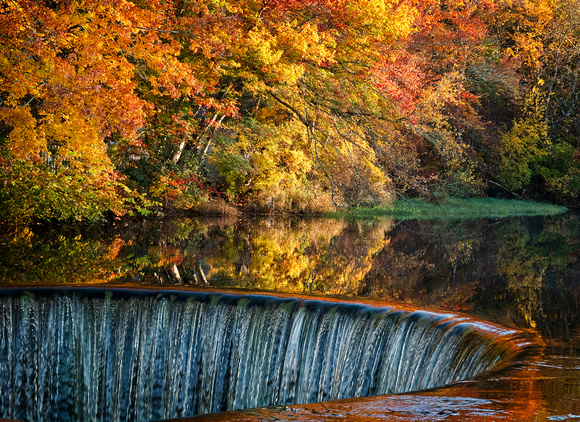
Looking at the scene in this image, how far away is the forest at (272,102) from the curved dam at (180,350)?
461cm

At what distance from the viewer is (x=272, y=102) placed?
20.9 meters

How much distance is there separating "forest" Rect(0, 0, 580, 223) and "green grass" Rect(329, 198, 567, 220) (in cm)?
88

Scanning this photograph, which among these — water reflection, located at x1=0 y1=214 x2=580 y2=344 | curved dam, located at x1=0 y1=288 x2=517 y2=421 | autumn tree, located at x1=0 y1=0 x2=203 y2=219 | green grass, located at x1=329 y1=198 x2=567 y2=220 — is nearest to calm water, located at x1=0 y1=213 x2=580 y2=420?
water reflection, located at x1=0 y1=214 x2=580 y2=344

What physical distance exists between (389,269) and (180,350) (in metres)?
5.33

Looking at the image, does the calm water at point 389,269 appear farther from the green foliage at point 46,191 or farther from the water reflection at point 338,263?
the green foliage at point 46,191

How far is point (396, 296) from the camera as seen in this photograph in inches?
333

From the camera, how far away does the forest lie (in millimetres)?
10594

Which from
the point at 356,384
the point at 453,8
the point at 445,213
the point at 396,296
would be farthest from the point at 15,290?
the point at 453,8

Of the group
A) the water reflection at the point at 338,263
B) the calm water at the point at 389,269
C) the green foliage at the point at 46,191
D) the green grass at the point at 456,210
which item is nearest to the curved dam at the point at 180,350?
the calm water at the point at 389,269

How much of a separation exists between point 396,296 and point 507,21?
1133 inches

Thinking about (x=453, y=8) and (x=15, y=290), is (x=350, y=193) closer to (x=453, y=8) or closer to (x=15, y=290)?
(x=453, y=8)

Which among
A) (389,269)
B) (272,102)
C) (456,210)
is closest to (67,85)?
(389,269)

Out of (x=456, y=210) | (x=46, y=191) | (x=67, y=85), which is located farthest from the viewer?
(x=456, y=210)

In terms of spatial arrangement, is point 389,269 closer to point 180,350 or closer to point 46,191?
point 180,350
